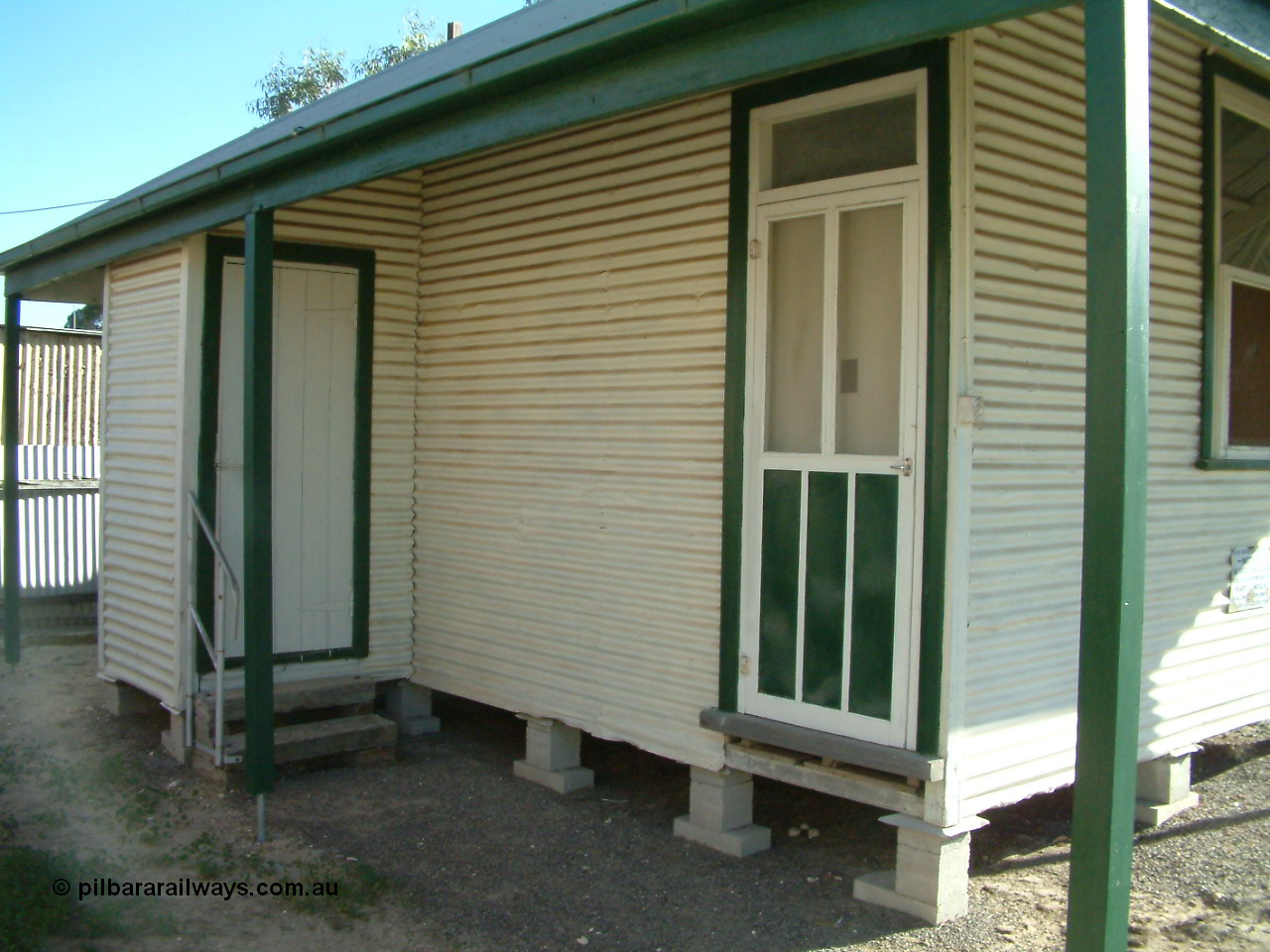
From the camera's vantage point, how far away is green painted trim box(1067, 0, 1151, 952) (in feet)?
8.87

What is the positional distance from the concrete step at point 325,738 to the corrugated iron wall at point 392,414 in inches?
16.8

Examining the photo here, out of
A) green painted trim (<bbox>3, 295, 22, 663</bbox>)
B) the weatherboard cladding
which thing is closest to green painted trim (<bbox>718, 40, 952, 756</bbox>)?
the weatherboard cladding

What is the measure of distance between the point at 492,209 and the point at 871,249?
255 centimetres

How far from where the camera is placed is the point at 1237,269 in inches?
225

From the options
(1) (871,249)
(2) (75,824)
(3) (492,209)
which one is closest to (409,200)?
(3) (492,209)

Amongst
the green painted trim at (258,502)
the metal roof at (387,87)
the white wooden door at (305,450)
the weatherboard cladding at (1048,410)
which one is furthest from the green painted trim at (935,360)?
the white wooden door at (305,450)

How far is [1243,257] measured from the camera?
5.84 m

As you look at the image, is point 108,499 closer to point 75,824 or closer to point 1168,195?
point 75,824

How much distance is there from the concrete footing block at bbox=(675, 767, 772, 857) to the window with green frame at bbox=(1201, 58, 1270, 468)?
2.67 metres

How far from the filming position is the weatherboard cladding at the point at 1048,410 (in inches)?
171

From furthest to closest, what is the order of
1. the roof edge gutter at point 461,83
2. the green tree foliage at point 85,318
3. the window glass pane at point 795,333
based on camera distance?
the green tree foliage at point 85,318, the window glass pane at point 795,333, the roof edge gutter at point 461,83

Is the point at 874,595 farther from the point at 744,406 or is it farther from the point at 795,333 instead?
the point at 795,333

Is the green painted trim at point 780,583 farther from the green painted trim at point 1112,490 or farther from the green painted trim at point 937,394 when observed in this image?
the green painted trim at point 1112,490

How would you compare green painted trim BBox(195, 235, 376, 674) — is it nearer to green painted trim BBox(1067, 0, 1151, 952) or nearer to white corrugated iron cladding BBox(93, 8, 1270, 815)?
white corrugated iron cladding BBox(93, 8, 1270, 815)
